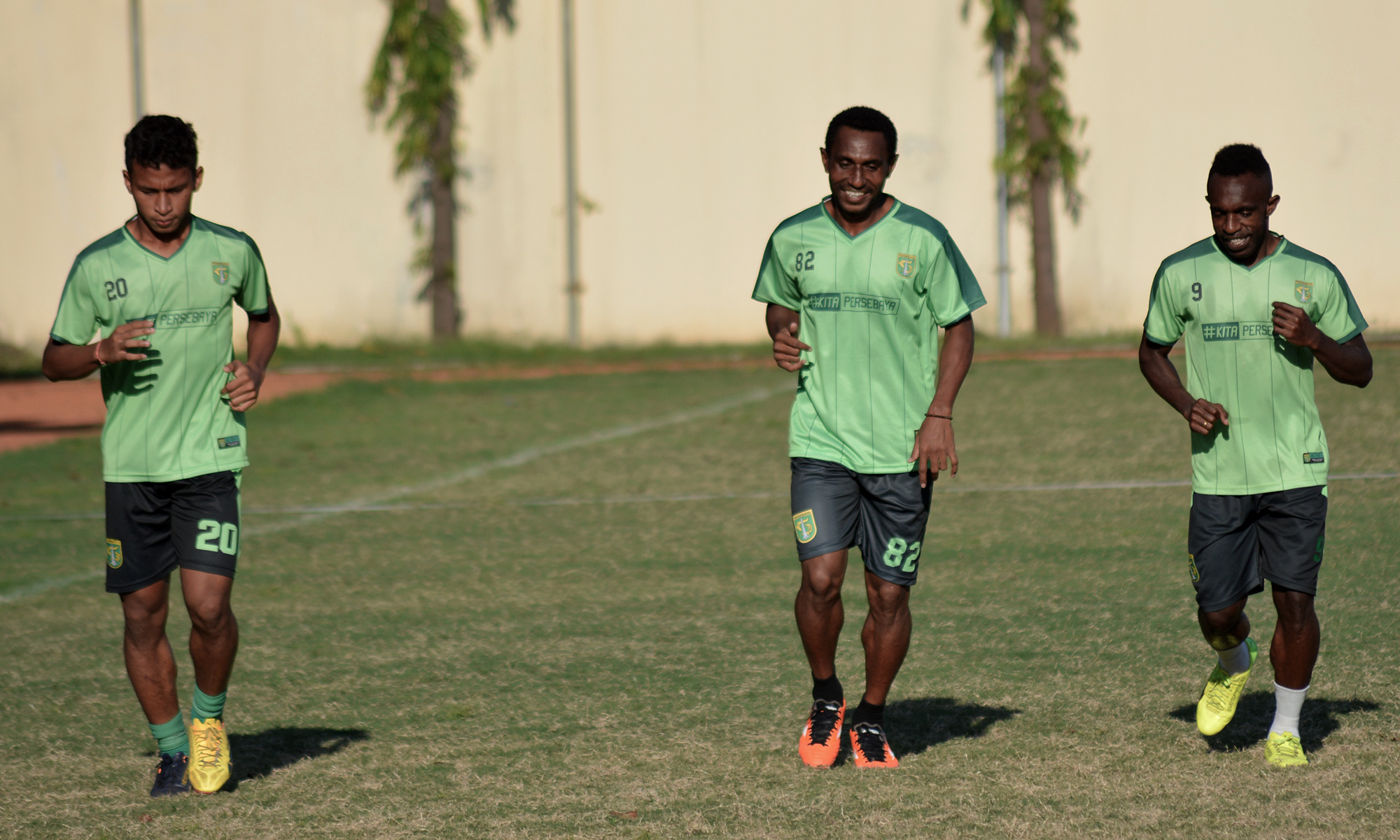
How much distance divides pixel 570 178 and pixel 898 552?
707 inches

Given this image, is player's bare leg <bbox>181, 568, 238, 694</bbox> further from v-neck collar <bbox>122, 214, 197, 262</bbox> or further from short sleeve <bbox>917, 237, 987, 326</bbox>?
short sleeve <bbox>917, 237, 987, 326</bbox>

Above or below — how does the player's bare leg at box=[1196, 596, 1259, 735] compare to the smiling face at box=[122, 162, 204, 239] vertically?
below

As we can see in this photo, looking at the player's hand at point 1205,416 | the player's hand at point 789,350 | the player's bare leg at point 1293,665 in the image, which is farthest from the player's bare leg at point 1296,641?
the player's hand at point 789,350

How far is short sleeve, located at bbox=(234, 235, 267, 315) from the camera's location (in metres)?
4.97

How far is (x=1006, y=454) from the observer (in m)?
12.0

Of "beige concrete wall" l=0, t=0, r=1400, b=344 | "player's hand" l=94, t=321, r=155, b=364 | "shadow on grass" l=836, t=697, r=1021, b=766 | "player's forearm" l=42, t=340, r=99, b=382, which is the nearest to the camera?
"player's hand" l=94, t=321, r=155, b=364

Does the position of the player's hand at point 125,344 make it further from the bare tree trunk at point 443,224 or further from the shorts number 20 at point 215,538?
the bare tree trunk at point 443,224

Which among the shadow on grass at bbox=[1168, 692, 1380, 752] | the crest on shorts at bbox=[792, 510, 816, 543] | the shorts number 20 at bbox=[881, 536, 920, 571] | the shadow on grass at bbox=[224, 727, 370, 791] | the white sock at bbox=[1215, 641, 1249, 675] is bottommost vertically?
the shadow on grass at bbox=[224, 727, 370, 791]

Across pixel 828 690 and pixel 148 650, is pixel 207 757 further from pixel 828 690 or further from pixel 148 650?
pixel 828 690

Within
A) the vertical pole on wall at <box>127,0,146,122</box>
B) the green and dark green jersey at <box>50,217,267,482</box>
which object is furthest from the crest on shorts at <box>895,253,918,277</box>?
the vertical pole on wall at <box>127,0,146,122</box>

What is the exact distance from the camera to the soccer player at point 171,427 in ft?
15.7

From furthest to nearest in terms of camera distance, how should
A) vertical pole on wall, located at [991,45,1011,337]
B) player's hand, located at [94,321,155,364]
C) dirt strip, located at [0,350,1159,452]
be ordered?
vertical pole on wall, located at [991,45,1011,337] → dirt strip, located at [0,350,1159,452] → player's hand, located at [94,321,155,364]

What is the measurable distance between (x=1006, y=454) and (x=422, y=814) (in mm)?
8103

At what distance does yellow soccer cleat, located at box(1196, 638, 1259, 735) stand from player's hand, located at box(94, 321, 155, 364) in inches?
136
